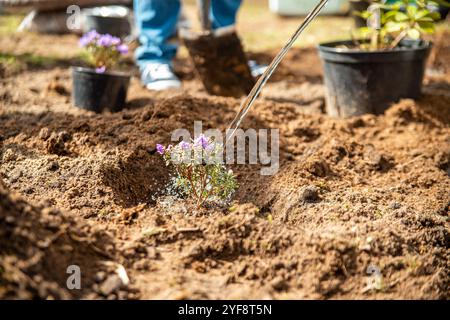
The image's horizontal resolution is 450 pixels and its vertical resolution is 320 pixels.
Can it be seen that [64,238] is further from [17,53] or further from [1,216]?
[17,53]

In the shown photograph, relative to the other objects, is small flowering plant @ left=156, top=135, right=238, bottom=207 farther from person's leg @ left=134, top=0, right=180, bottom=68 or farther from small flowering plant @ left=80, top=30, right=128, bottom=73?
person's leg @ left=134, top=0, right=180, bottom=68

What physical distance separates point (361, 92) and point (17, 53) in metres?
3.13

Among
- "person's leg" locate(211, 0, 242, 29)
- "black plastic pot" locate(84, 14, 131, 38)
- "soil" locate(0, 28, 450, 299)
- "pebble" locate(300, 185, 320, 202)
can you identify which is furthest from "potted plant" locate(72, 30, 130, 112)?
"black plastic pot" locate(84, 14, 131, 38)

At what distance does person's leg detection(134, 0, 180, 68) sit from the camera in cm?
427

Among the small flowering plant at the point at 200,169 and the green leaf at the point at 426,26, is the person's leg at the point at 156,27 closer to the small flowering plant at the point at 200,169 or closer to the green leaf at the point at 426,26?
the green leaf at the point at 426,26

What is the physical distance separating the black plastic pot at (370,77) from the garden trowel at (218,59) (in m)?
0.63

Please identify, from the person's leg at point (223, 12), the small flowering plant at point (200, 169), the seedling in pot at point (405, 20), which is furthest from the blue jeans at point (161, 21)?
the small flowering plant at point (200, 169)

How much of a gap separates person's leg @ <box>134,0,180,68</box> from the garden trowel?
0.33 meters

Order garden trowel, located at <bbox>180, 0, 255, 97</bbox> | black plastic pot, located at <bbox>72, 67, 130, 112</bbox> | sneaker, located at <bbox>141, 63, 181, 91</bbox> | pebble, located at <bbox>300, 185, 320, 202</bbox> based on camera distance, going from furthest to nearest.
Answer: sneaker, located at <bbox>141, 63, 181, 91</bbox> < garden trowel, located at <bbox>180, 0, 255, 97</bbox> < black plastic pot, located at <bbox>72, 67, 130, 112</bbox> < pebble, located at <bbox>300, 185, 320, 202</bbox>

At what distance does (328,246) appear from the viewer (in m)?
1.95

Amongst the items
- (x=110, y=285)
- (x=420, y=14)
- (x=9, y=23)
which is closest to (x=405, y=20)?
(x=420, y=14)

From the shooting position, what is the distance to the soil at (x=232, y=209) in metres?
1.82

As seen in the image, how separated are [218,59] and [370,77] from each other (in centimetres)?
105
